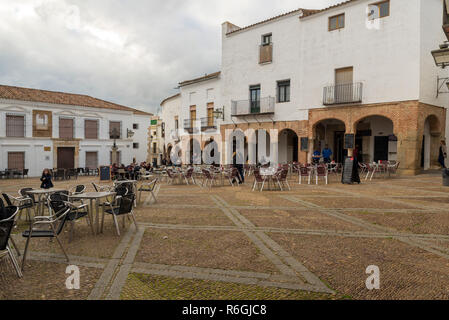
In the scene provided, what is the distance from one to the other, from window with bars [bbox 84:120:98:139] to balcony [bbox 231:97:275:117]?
13.6 meters

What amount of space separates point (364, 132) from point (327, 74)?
4289 mm

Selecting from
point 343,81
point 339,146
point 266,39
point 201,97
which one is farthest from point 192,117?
point 343,81

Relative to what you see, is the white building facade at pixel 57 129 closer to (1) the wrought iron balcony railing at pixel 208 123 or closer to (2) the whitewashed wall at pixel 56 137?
(2) the whitewashed wall at pixel 56 137

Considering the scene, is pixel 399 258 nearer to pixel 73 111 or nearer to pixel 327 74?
pixel 327 74

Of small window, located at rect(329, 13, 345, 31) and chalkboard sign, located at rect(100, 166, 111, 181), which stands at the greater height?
small window, located at rect(329, 13, 345, 31)

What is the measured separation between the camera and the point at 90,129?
87.0ft

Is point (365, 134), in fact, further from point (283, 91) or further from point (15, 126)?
point (15, 126)

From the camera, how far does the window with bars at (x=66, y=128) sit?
81.4 feet

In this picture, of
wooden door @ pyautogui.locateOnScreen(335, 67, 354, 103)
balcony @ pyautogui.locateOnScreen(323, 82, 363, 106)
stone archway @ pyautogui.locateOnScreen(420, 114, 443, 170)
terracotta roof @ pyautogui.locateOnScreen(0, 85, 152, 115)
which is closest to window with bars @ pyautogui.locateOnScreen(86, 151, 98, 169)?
terracotta roof @ pyautogui.locateOnScreen(0, 85, 152, 115)

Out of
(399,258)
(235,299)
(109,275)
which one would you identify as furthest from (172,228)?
(399,258)

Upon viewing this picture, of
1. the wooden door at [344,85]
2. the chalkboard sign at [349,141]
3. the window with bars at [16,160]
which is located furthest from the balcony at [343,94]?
Result: the window with bars at [16,160]

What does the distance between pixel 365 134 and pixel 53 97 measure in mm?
24676

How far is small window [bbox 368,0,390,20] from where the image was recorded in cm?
1466

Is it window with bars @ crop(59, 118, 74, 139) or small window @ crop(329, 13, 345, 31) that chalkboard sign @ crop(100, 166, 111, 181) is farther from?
small window @ crop(329, 13, 345, 31)
